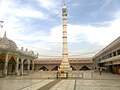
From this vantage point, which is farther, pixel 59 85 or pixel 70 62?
pixel 70 62

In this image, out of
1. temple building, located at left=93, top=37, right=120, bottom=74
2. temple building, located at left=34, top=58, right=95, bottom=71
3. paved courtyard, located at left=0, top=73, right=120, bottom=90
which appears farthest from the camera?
temple building, located at left=34, top=58, right=95, bottom=71

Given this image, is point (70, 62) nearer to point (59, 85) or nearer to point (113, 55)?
point (113, 55)

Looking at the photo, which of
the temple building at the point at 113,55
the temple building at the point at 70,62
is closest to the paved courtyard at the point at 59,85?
the temple building at the point at 113,55

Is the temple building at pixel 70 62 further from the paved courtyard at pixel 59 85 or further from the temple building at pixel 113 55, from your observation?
the paved courtyard at pixel 59 85

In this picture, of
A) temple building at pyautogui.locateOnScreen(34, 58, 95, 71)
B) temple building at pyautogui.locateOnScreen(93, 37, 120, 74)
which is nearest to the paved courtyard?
temple building at pyautogui.locateOnScreen(93, 37, 120, 74)

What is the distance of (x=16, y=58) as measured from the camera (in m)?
39.8

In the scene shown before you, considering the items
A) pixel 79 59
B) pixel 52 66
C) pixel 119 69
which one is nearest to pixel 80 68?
pixel 79 59

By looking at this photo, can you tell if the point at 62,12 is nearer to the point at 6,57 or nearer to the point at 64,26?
the point at 64,26

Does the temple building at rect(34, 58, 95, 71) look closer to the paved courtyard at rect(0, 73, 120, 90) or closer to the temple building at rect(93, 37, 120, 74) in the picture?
the temple building at rect(93, 37, 120, 74)

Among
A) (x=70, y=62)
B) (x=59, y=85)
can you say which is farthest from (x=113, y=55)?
(x=70, y=62)

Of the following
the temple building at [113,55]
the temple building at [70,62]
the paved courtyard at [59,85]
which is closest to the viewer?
the paved courtyard at [59,85]

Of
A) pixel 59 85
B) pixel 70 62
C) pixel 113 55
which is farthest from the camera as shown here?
pixel 70 62

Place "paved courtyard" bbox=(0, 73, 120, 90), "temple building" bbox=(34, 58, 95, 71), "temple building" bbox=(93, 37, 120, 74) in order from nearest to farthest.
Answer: "paved courtyard" bbox=(0, 73, 120, 90)
"temple building" bbox=(93, 37, 120, 74)
"temple building" bbox=(34, 58, 95, 71)

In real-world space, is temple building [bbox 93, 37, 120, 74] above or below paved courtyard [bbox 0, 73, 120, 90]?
above
